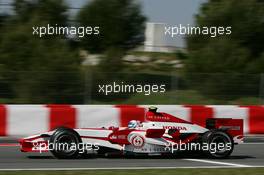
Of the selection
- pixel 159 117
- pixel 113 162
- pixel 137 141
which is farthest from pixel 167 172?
pixel 159 117

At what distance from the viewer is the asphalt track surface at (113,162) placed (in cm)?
1014

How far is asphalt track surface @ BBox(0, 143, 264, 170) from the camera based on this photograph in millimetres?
10141

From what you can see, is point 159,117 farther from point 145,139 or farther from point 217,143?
point 217,143

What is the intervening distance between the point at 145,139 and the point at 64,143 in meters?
1.26

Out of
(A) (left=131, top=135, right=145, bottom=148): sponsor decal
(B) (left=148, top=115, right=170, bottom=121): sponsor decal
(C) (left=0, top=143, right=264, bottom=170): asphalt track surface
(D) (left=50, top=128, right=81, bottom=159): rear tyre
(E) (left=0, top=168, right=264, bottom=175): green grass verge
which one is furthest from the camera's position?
(B) (left=148, top=115, right=170, bottom=121): sponsor decal

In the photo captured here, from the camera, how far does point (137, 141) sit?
11062 millimetres

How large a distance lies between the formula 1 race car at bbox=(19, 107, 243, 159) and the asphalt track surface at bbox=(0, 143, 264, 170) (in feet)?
0.53

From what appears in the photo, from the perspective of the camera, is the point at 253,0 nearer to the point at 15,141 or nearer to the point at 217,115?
the point at 217,115

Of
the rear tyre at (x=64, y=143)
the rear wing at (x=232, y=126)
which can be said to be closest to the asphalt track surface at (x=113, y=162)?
the rear tyre at (x=64, y=143)

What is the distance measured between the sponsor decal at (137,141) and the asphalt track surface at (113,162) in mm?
232

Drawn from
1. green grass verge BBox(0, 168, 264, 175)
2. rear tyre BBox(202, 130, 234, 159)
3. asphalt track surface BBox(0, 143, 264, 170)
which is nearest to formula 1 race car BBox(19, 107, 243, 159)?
rear tyre BBox(202, 130, 234, 159)

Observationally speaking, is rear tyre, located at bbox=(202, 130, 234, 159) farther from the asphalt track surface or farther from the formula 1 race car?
the asphalt track surface

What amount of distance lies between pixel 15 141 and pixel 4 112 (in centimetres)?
60

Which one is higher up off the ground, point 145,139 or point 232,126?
point 232,126
